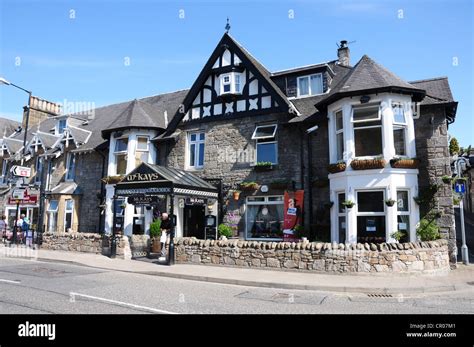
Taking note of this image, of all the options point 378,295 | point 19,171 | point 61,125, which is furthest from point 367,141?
point 61,125

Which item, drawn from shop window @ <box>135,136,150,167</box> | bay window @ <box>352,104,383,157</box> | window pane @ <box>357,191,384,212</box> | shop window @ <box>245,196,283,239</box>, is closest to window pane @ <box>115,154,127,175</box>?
shop window @ <box>135,136,150,167</box>

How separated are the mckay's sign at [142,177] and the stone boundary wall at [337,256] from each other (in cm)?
400

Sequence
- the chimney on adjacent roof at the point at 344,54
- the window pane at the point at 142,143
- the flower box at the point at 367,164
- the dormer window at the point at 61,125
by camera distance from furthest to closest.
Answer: the dormer window at the point at 61,125
the chimney on adjacent roof at the point at 344,54
the window pane at the point at 142,143
the flower box at the point at 367,164

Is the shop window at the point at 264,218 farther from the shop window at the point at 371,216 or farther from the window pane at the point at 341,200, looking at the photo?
the shop window at the point at 371,216

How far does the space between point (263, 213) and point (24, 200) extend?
547 inches

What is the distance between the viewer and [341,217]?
15195mm

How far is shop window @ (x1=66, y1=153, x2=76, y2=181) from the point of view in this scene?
80.3ft

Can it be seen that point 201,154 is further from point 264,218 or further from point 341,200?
point 341,200

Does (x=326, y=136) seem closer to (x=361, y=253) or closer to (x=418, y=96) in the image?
(x=418, y=96)

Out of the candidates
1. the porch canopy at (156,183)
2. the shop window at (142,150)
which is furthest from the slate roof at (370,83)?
the shop window at (142,150)

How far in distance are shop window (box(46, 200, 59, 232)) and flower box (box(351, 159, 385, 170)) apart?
18573 millimetres

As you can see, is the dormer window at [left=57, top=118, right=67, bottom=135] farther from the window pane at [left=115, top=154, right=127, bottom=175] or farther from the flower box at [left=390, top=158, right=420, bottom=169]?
the flower box at [left=390, top=158, right=420, bottom=169]

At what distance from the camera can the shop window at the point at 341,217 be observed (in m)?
14.9
